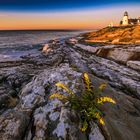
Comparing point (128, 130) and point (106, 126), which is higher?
point (106, 126)

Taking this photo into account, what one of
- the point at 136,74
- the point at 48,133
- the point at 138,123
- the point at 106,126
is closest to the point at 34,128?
the point at 48,133

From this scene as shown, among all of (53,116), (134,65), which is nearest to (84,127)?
(53,116)

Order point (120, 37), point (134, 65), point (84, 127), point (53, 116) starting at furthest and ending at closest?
point (120, 37) → point (134, 65) → point (53, 116) → point (84, 127)

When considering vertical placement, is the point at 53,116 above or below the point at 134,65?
above

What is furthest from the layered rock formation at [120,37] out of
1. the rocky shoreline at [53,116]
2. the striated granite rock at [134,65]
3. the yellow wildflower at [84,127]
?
the yellow wildflower at [84,127]

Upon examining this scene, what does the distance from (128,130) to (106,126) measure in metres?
1.29

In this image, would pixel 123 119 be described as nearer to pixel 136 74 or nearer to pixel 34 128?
pixel 34 128

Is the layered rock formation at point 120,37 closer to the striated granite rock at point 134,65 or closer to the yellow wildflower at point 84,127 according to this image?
the striated granite rock at point 134,65

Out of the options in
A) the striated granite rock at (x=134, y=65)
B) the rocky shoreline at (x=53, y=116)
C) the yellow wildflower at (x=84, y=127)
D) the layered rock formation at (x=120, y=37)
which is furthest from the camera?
the layered rock formation at (x=120, y=37)

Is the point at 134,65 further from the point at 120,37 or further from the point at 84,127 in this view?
the point at 120,37

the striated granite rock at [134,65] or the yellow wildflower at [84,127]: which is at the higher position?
the yellow wildflower at [84,127]

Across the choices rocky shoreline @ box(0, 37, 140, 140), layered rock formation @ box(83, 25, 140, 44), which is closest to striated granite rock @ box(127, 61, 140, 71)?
rocky shoreline @ box(0, 37, 140, 140)

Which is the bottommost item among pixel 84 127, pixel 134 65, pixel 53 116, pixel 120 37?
pixel 120 37

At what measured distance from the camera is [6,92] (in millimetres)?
11977
